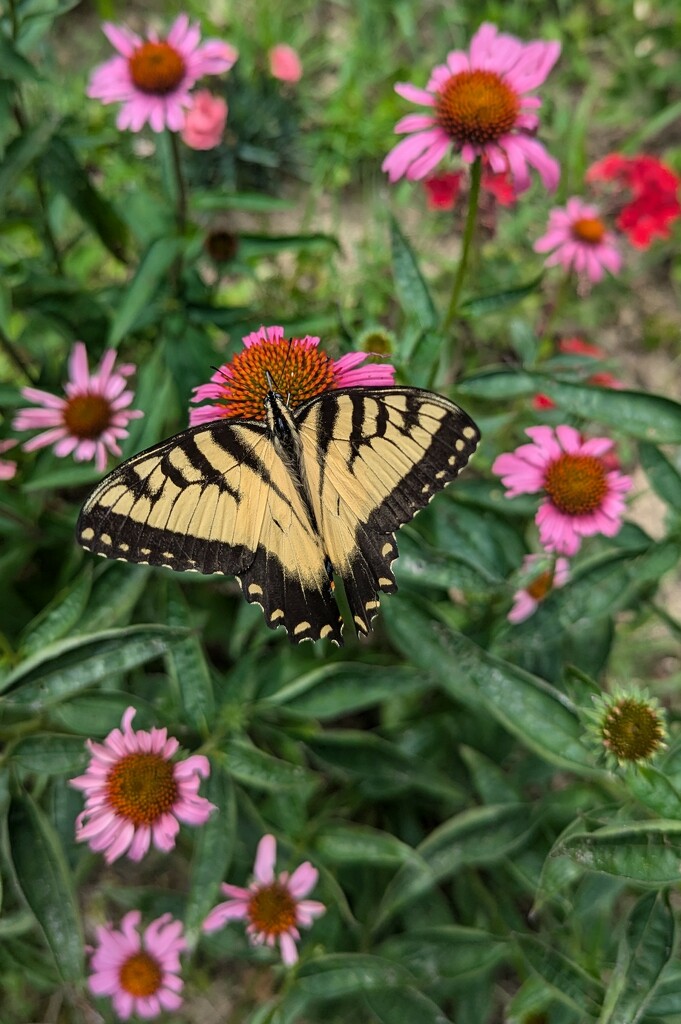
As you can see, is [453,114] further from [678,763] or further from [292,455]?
[678,763]

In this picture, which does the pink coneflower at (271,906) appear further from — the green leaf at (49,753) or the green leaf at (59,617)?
the green leaf at (59,617)

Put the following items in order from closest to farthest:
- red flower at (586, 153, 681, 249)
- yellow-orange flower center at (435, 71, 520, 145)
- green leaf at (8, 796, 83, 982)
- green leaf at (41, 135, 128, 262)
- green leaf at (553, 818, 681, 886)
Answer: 1. green leaf at (553, 818, 681, 886)
2. green leaf at (8, 796, 83, 982)
3. yellow-orange flower center at (435, 71, 520, 145)
4. green leaf at (41, 135, 128, 262)
5. red flower at (586, 153, 681, 249)

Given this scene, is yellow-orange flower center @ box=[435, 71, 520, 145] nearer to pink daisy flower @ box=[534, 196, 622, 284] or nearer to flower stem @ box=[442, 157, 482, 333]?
flower stem @ box=[442, 157, 482, 333]

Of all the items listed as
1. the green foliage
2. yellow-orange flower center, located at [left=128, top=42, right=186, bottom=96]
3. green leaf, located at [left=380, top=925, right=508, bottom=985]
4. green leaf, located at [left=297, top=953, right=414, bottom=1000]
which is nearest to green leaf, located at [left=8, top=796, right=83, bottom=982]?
the green foliage

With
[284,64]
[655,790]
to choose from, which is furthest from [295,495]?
[284,64]

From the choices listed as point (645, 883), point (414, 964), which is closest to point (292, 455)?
point (645, 883)

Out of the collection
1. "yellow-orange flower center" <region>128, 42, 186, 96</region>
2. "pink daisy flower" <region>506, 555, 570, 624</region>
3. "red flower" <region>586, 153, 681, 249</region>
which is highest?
"red flower" <region>586, 153, 681, 249</region>

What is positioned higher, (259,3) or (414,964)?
(259,3)
